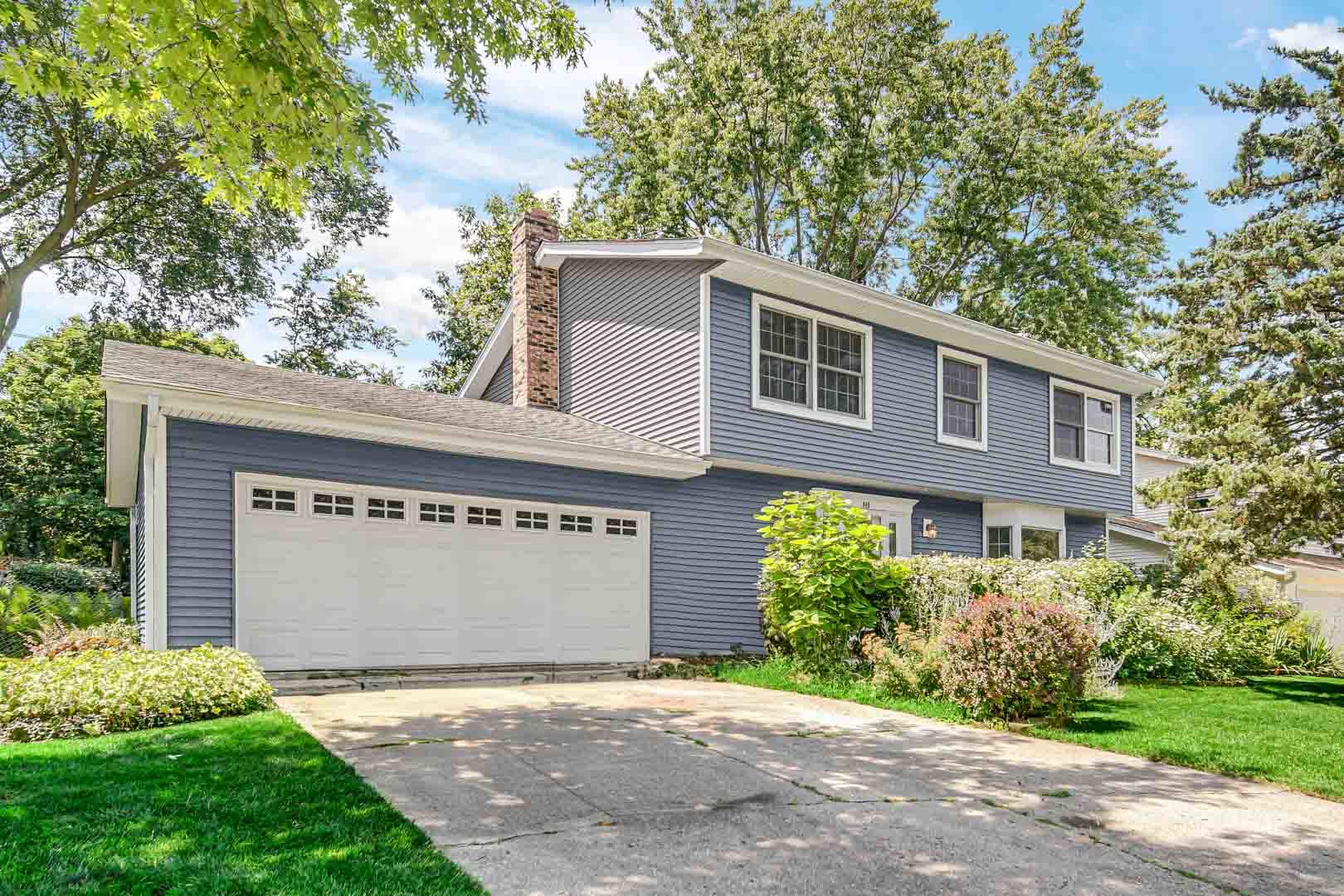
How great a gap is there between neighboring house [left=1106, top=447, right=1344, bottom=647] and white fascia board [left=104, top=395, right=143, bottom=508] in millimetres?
17330

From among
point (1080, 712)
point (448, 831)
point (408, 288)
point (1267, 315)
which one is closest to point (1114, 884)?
point (448, 831)

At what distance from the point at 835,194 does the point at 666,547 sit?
1876 cm

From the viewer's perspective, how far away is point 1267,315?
12125 millimetres

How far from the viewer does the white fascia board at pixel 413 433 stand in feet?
29.4

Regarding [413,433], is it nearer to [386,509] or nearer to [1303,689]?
[386,509]

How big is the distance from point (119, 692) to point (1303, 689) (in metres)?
14.7

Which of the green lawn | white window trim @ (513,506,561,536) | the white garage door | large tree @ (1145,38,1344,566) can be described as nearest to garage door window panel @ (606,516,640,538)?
the white garage door

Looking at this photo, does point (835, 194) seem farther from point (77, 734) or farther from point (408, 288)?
point (77, 734)

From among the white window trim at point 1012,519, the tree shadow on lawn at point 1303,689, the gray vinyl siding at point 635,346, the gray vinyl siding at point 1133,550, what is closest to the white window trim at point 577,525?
the gray vinyl siding at point 635,346

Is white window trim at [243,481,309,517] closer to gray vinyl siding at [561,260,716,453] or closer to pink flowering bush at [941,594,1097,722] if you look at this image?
gray vinyl siding at [561,260,716,453]

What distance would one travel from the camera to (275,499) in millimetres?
9945

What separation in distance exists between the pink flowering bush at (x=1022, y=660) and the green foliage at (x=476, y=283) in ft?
75.3

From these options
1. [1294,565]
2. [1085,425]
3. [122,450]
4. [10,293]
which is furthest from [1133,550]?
[10,293]

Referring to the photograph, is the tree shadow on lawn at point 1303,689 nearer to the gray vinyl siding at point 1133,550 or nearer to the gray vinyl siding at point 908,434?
the gray vinyl siding at point 908,434
